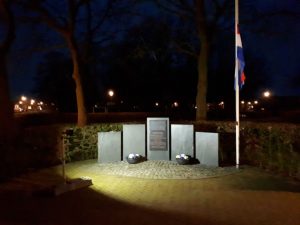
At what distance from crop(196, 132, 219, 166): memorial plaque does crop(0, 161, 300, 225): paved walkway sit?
111 centimetres

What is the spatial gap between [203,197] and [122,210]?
199 centimetres

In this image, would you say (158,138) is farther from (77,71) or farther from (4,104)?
(77,71)

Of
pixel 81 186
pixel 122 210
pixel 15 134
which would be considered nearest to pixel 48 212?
pixel 122 210

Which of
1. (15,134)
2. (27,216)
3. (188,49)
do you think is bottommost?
(27,216)

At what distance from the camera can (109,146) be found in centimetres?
1509

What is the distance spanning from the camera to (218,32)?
23.5 metres

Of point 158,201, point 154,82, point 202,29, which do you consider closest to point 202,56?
point 202,29

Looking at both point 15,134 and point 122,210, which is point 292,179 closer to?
point 122,210

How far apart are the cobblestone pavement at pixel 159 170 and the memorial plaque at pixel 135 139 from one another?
20.9 inches

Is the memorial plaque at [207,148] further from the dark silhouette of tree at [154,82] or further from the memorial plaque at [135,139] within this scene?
the dark silhouette of tree at [154,82]

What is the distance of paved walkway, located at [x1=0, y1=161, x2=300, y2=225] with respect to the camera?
8172 mm

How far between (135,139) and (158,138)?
0.77m

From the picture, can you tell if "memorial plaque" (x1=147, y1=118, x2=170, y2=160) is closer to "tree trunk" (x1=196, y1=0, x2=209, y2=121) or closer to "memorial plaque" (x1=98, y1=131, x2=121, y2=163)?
"memorial plaque" (x1=98, y1=131, x2=121, y2=163)

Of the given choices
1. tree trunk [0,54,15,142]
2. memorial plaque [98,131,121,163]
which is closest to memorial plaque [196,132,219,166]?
memorial plaque [98,131,121,163]
